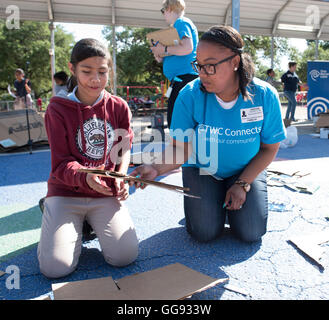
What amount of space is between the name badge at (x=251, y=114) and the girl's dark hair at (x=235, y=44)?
0.08 m

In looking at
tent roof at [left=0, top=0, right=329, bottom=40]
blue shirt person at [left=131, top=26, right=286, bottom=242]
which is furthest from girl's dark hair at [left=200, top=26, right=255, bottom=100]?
tent roof at [left=0, top=0, right=329, bottom=40]

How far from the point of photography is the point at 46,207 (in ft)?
6.76

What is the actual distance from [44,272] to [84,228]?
45 cm

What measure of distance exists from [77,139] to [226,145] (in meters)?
0.93

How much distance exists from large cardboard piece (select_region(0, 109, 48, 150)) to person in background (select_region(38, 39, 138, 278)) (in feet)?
13.8

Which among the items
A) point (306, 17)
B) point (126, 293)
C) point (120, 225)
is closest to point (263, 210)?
point (120, 225)

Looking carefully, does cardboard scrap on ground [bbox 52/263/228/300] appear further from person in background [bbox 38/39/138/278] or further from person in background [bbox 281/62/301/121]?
person in background [bbox 281/62/301/121]

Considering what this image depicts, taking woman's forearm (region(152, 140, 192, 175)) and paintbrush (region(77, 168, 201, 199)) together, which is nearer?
paintbrush (region(77, 168, 201, 199))

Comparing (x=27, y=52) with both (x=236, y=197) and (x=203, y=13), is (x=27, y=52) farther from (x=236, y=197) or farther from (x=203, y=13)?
(x=236, y=197)

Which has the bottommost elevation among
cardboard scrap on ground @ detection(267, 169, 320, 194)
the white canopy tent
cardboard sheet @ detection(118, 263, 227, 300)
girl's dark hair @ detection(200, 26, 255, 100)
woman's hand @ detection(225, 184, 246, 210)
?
cardboard sheet @ detection(118, 263, 227, 300)

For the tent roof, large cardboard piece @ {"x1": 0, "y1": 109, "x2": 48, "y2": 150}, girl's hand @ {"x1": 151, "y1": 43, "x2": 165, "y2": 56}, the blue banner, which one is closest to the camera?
girl's hand @ {"x1": 151, "y1": 43, "x2": 165, "y2": 56}

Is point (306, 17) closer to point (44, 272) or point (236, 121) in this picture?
point (236, 121)

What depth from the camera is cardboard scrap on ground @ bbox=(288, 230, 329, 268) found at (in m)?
2.05

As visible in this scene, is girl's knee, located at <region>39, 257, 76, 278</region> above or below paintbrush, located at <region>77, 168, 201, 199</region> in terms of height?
below
